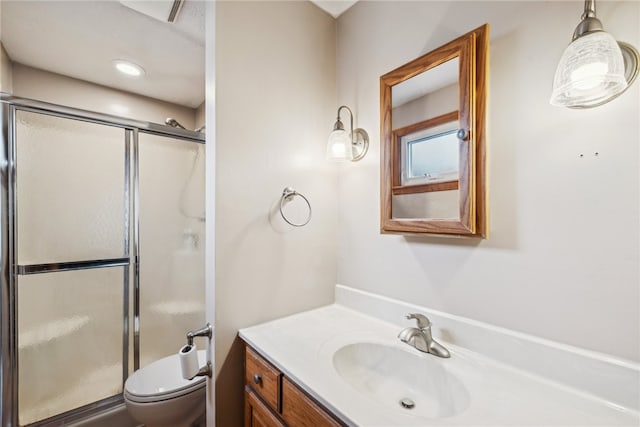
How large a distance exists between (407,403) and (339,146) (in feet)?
3.33

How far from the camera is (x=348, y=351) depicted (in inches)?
37.8

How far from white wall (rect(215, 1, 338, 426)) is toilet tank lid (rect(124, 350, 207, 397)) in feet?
1.68

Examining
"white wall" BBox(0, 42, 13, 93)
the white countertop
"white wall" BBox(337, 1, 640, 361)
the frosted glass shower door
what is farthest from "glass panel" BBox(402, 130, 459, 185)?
"white wall" BBox(0, 42, 13, 93)

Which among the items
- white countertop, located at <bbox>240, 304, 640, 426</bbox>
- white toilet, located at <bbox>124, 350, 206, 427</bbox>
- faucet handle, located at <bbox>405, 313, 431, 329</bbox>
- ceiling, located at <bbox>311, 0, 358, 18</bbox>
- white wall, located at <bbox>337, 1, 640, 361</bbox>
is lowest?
white toilet, located at <bbox>124, 350, 206, 427</bbox>

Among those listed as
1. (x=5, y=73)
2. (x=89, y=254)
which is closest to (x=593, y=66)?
(x=89, y=254)

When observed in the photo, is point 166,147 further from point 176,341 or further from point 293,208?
point 176,341

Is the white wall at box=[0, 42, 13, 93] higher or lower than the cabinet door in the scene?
higher

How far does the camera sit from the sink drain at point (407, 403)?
0.83 metres

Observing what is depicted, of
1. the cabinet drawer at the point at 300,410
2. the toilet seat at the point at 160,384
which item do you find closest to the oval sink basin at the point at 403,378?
the cabinet drawer at the point at 300,410

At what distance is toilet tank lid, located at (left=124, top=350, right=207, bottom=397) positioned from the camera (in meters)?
1.38

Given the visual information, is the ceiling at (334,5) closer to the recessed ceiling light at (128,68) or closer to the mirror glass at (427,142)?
the mirror glass at (427,142)

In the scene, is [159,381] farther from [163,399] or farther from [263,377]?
[263,377]

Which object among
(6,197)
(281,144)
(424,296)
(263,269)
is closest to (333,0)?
(281,144)

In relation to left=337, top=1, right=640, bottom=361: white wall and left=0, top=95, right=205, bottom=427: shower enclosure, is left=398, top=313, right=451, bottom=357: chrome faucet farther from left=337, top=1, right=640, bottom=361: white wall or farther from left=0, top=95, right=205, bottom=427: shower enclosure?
left=0, top=95, right=205, bottom=427: shower enclosure
